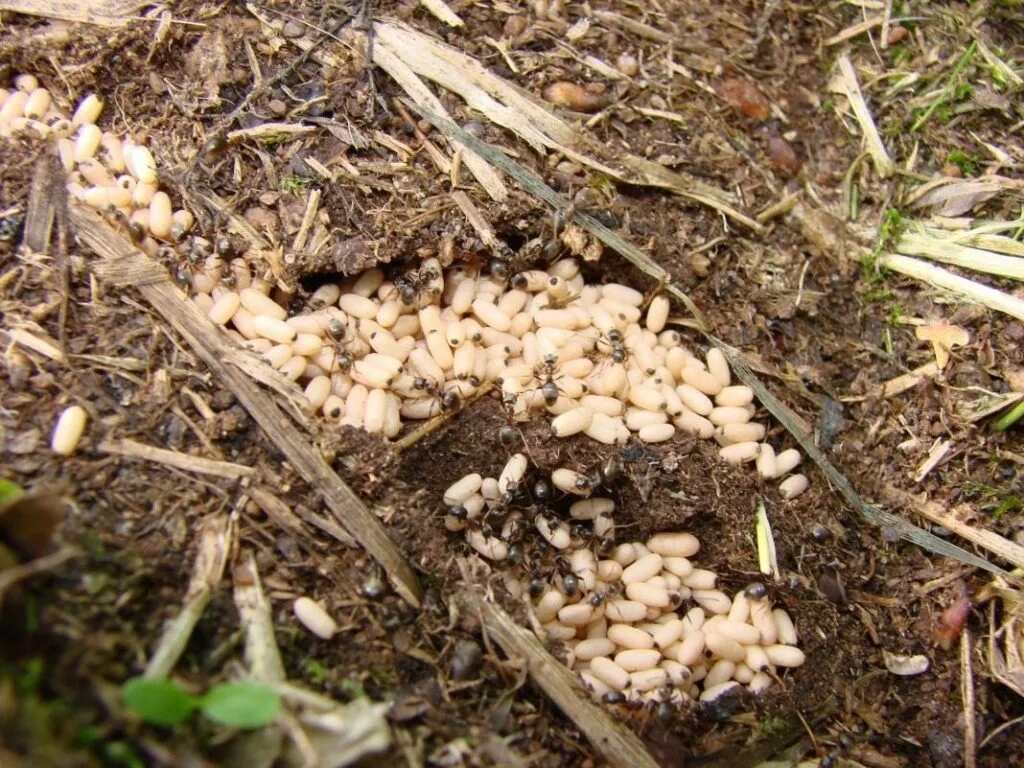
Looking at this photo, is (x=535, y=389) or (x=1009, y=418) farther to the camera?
(x=1009, y=418)

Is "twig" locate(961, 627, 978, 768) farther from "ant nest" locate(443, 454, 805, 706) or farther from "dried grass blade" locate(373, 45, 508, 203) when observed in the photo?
"dried grass blade" locate(373, 45, 508, 203)

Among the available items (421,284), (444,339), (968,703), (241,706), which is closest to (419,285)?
(421,284)

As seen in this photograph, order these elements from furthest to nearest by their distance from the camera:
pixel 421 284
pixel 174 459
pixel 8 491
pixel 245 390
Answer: pixel 421 284 → pixel 245 390 → pixel 174 459 → pixel 8 491

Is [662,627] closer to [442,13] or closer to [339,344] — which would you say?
[339,344]

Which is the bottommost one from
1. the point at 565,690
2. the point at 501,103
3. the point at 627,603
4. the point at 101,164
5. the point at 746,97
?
the point at 627,603

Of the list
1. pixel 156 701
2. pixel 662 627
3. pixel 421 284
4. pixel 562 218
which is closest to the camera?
pixel 156 701

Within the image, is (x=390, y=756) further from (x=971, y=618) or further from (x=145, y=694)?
(x=971, y=618)

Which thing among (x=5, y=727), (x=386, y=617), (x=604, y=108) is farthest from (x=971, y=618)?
(x=5, y=727)
